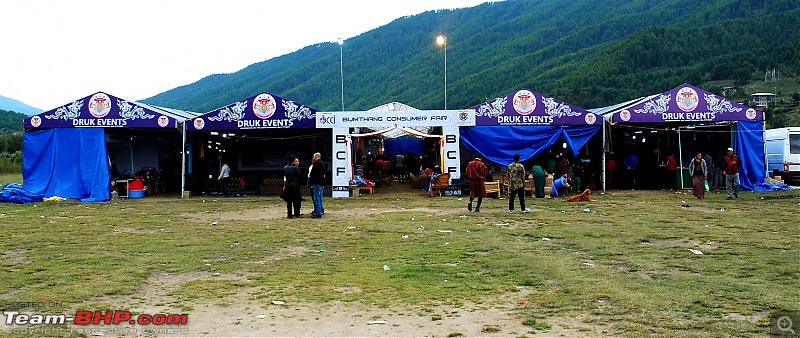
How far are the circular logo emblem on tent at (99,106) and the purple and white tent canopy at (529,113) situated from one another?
1191 cm

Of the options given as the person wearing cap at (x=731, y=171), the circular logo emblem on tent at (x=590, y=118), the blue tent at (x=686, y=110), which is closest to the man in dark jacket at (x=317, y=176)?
the circular logo emblem on tent at (x=590, y=118)

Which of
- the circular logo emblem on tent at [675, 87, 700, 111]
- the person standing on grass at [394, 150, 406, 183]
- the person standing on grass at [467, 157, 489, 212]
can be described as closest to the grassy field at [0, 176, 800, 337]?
the person standing on grass at [467, 157, 489, 212]

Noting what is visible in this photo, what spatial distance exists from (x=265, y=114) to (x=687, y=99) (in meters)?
13.7

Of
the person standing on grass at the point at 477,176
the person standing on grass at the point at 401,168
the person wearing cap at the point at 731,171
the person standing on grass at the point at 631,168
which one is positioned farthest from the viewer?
the person standing on grass at the point at 401,168

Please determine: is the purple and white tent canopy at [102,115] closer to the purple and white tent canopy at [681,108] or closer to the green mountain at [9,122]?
the purple and white tent canopy at [681,108]

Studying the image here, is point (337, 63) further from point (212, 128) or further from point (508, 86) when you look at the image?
point (212, 128)

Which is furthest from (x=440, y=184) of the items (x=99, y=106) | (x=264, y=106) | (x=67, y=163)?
(x=67, y=163)

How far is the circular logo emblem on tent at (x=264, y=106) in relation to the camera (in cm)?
2188

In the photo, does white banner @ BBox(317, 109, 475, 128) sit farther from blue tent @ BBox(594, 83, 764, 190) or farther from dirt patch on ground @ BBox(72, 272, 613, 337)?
dirt patch on ground @ BBox(72, 272, 613, 337)

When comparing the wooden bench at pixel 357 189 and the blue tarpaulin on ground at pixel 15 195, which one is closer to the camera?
the blue tarpaulin on ground at pixel 15 195

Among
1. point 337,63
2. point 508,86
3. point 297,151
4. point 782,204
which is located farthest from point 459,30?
point 782,204

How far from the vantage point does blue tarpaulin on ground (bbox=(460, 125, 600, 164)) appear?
22.1 m

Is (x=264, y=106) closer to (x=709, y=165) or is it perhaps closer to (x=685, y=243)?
(x=685, y=243)

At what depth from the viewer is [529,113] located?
21.9 meters
